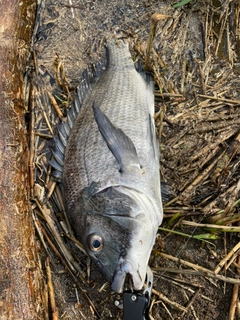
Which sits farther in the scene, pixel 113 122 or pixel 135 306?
pixel 113 122

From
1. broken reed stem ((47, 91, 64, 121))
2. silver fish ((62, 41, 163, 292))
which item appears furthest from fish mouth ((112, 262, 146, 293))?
broken reed stem ((47, 91, 64, 121))

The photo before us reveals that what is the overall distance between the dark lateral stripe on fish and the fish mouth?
2.89 feet

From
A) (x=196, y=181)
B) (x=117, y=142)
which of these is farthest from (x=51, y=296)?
(x=196, y=181)

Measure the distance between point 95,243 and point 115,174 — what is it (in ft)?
2.13

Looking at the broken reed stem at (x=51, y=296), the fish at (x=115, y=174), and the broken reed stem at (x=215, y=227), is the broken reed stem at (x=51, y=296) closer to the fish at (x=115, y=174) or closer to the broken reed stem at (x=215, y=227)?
the fish at (x=115, y=174)

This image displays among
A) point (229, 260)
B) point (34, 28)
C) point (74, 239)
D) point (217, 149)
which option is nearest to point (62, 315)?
point (74, 239)

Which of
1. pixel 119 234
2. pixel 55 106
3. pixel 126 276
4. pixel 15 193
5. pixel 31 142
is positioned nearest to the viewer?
pixel 126 276

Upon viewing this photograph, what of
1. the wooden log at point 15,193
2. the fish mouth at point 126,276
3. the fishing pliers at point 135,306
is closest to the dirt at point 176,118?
the wooden log at point 15,193

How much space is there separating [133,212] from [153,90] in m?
1.75

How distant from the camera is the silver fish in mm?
3201

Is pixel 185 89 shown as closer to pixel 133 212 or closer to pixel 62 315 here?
pixel 133 212

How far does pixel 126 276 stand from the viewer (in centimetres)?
311

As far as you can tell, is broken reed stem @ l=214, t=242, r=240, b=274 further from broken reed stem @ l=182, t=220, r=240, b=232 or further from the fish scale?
the fish scale

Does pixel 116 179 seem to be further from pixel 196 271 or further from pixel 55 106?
pixel 55 106
